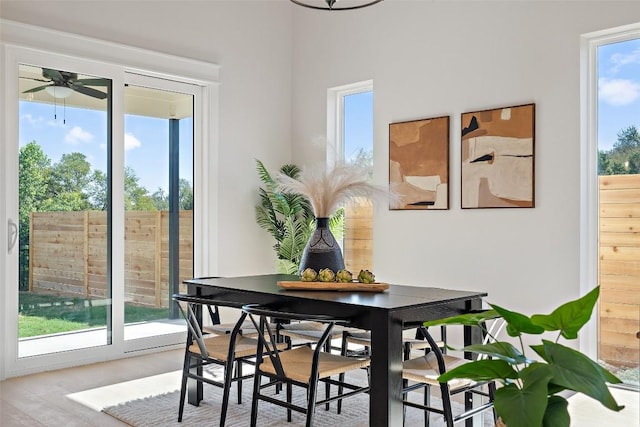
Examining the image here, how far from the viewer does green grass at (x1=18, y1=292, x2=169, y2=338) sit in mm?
4246

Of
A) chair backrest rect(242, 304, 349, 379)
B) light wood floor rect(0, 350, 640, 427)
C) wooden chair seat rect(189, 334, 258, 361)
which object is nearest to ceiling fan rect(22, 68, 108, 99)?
light wood floor rect(0, 350, 640, 427)

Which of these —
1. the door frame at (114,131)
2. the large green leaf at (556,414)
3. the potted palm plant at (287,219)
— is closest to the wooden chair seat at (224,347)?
the door frame at (114,131)

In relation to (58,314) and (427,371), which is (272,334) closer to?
(427,371)

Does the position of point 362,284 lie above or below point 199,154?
below

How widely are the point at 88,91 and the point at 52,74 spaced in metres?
0.28

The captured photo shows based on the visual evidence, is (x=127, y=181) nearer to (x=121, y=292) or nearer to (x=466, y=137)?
(x=121, y=292)

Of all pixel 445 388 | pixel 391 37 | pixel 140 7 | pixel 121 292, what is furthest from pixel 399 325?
pixel 140 7

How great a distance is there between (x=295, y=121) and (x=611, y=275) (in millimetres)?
3131

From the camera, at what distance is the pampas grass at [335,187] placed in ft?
11.4

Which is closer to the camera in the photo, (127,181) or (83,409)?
(83,409)

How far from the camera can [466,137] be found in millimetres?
4523

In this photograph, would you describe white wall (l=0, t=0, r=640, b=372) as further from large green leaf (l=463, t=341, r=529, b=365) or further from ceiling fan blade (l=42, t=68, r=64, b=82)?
large green leaf (l=463, t=341, r=529, b=365)

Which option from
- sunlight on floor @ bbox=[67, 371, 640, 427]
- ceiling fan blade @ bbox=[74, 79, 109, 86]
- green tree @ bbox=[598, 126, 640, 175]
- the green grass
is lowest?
sunlight on floor @ bbox=[67, 371, 640, 427]

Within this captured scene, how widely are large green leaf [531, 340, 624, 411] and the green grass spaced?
3.99m
